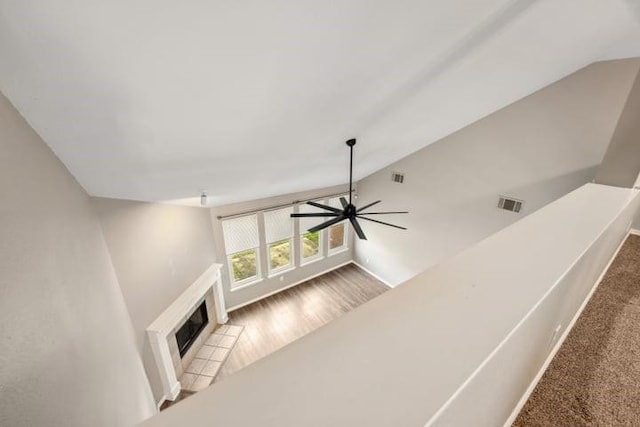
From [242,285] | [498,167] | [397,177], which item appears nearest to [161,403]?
[242,285]

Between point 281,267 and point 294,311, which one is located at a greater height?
point 281,267

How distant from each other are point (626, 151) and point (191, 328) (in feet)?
24.5

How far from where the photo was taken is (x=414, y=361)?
2.49 feet

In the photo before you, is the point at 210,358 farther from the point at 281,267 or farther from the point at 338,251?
the point at 338,251

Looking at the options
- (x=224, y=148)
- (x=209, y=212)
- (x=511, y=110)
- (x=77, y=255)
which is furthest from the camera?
(x=209, y=212)

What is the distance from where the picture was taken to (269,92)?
1848 mm

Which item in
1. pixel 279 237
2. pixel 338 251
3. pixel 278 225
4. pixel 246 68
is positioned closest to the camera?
pixel 246 68

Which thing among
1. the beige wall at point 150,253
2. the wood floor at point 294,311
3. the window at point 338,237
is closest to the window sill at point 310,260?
the window at point 338,237

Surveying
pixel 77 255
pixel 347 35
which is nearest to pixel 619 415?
pixel 347 35

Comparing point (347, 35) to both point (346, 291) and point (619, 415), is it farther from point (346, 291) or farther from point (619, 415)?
point (346, 291)

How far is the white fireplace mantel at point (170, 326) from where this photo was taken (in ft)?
12.7

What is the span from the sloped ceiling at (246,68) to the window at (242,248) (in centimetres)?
271

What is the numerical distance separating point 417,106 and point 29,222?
143 inches

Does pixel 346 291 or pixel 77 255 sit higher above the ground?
pixel 77 255
